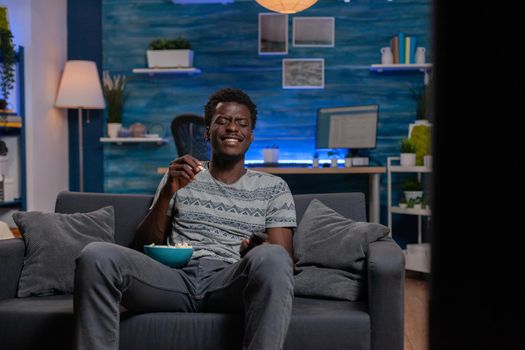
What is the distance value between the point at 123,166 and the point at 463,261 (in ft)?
18.7

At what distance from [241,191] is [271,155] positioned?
Answer: 275cm

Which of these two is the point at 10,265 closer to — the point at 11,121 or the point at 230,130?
the point at 230,130

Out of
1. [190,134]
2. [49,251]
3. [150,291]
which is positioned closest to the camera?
[150,291]

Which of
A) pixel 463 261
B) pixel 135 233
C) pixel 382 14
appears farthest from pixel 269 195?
pixel 382 14

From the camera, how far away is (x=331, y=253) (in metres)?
2.49

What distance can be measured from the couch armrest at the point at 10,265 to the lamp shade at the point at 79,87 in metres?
2.86

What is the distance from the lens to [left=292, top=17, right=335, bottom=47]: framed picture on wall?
5.50m

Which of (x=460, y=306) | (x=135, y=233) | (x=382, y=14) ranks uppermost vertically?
(x=382, y=14)

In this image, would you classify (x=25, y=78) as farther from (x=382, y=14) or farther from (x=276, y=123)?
(x=382, y=14)

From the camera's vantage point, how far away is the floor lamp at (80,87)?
524 centimetres

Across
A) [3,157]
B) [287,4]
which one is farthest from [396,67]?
[3,157]

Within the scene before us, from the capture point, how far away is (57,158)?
A: 216 inches

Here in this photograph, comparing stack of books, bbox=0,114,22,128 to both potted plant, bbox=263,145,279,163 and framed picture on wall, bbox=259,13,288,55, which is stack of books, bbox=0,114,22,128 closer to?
potted plant, bbox=263,145,279,163

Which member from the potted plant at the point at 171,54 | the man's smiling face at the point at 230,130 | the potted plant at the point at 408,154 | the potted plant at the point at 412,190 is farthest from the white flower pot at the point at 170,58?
the man's smiling face at the point at 230,130
